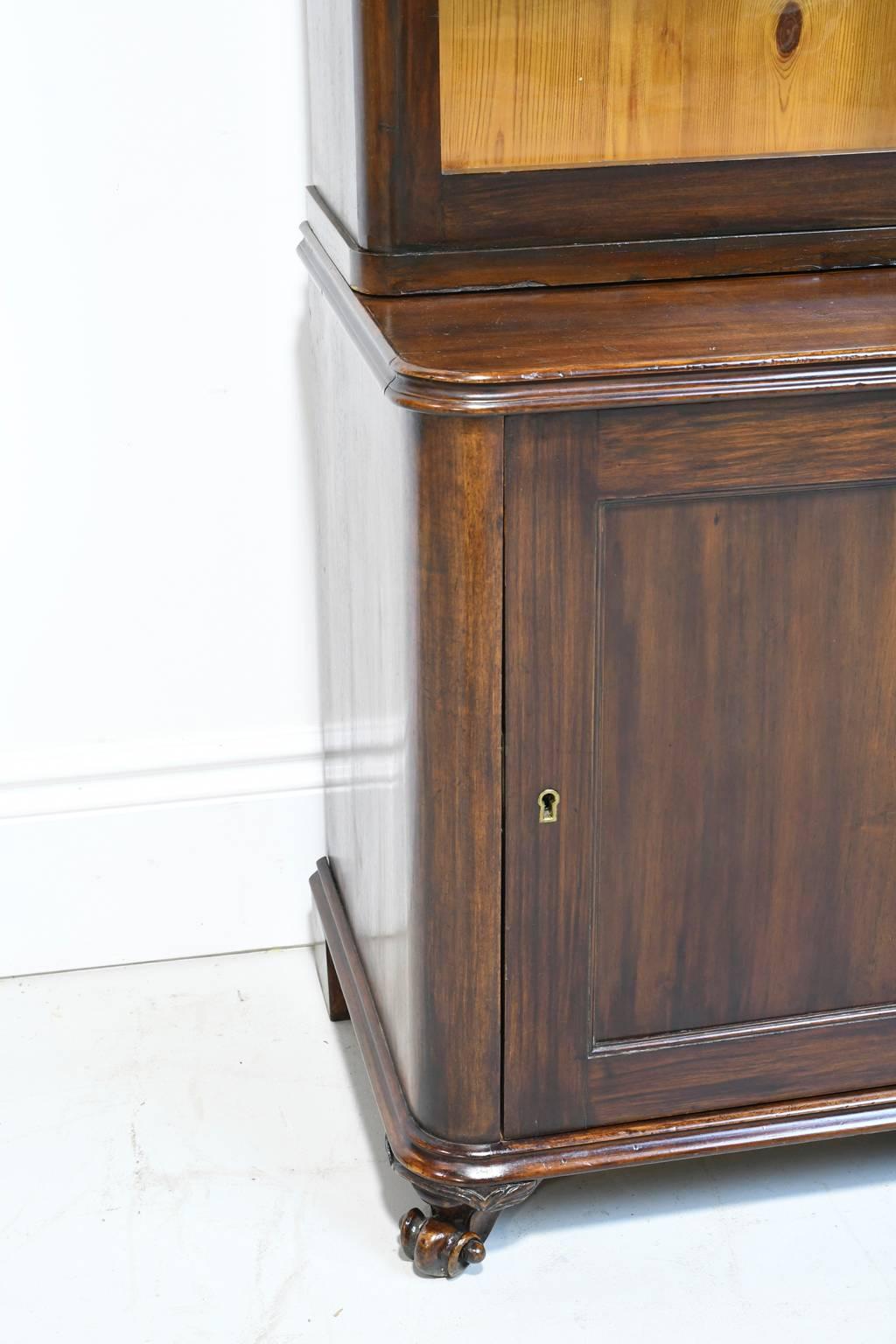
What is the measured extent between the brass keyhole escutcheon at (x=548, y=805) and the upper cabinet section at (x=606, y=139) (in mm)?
438

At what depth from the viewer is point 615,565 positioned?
1.26 meters

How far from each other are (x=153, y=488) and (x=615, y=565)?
0.70 metres

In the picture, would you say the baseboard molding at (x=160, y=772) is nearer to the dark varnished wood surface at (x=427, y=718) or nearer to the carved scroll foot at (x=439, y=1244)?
the dark varnished wood surface at (x=427, y=718)

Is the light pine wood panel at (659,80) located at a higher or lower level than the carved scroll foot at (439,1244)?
higher

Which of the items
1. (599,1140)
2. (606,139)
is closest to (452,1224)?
(599,1140)

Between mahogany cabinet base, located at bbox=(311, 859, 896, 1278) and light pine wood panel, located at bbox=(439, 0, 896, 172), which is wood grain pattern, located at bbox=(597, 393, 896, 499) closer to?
light pine wood panel, located at bbox=(439, 0, 896, 172)

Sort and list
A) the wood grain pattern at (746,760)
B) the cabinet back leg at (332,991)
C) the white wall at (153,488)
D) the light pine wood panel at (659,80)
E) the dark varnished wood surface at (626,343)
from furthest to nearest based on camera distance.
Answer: the cabinet back leg at (332,991) → the white wall at (153,488) → the light pine wood panel at (659,80) → the wood grain pattern at (746,760) → the dark varnished wood surface at (626,343)

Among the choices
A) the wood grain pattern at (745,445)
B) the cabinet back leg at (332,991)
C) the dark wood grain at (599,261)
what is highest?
the dark wood grain at (599,261)

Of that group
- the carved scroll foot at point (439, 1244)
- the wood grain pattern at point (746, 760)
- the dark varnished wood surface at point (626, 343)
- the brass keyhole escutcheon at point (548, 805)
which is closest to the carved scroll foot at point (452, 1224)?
the carved scroll foot at point (439, 1244)

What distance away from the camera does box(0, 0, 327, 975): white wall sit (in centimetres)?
165

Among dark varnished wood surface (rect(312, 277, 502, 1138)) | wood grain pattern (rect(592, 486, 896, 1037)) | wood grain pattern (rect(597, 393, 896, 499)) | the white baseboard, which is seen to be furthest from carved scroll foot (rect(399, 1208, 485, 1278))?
wood grain pattern (rect(597, 393, 896, 499))

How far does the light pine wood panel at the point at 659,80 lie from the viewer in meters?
1.40

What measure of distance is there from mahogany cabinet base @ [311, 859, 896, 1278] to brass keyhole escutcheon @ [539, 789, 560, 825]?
1.00ft

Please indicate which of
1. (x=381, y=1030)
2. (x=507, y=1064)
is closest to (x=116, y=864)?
(x=381, y=1030)
